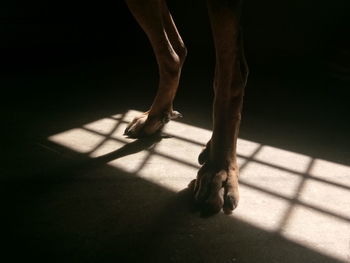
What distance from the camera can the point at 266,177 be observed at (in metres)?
1.50

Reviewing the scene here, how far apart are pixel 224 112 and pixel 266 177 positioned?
0.32 meters

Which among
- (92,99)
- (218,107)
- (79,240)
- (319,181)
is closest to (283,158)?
(319,181)

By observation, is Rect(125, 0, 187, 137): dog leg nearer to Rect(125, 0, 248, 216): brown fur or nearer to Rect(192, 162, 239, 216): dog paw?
Rect(125, 0, 248, 216): brown fur

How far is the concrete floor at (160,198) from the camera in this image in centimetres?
108

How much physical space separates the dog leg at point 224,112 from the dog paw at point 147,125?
1.71ft

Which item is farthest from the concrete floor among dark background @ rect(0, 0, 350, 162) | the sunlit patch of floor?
dark background @ rect(0, 0, 350, 162)

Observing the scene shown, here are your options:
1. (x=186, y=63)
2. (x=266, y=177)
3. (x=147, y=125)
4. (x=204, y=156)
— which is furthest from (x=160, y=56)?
(x=186, y=63)

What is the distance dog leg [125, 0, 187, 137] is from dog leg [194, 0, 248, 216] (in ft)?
1.69

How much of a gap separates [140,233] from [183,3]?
326cm

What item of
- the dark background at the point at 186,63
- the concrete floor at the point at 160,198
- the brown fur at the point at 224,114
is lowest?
the dark background at the point at 186,63

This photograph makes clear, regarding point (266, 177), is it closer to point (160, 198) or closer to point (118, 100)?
point (160, 198)

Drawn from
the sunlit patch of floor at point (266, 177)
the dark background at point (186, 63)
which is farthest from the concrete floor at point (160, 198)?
the dark background at point (186, 63)

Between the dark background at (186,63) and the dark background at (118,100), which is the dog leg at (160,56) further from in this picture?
the dark background at (186,63)

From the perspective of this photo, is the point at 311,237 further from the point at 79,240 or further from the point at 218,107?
the point at 79,240
